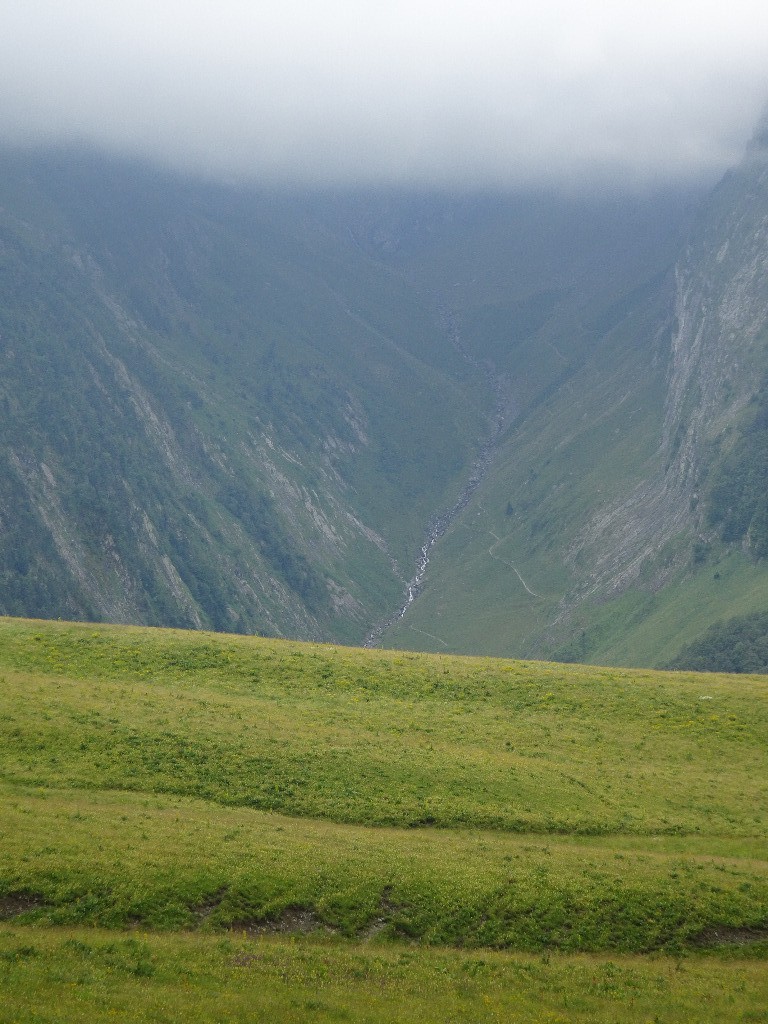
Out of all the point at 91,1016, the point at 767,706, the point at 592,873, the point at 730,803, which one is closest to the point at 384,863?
the point at 592,873

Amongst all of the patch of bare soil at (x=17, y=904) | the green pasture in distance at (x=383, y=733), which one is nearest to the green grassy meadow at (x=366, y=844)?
the patch of bare soil at (x=17, y=904)

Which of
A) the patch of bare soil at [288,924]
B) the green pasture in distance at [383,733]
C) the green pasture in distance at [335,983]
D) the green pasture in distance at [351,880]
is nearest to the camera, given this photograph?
the green pasture in distance at [335,983]

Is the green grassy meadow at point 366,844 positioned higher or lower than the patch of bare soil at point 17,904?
higher

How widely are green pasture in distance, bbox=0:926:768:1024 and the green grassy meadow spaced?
0.41ft

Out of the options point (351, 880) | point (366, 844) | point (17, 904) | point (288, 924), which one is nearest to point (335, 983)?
point (288, 924)

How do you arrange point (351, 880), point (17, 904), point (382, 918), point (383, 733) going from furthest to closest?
point (383, 733) < point (351, 880) < point (382, 918) < point (17, 904)

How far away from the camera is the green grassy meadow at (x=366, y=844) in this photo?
1436 inches

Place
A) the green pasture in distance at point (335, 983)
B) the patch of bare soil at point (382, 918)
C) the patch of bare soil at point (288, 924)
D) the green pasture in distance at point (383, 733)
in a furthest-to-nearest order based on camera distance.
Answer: the green pasture in distance at point (383, 733)
the patch of bare soil at point (382, 918)
the patch of bare soil at point (288, 924)
the green pasture in distance at point (335, 983)

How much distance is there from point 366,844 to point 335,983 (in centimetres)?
1086

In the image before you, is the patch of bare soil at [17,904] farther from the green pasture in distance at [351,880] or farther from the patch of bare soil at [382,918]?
the patch of bare soil at [382,918]

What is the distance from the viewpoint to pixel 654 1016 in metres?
36.5

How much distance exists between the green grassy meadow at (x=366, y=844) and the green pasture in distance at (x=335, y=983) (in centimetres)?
13

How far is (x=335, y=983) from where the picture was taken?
36.4 metres

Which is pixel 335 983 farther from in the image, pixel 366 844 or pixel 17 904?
pixel 17 904
